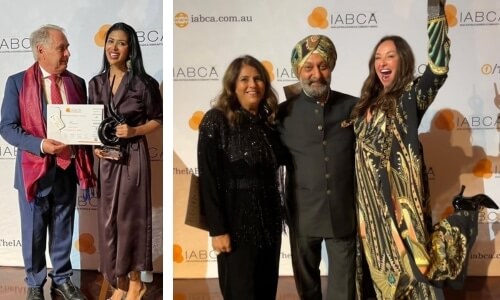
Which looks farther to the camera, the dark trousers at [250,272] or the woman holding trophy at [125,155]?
the woman holding trophy at [125,155]

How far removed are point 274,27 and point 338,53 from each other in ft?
0.86

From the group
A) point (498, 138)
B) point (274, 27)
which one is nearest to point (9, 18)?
point (274, 27)

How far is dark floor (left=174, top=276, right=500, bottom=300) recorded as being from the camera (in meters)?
1.94

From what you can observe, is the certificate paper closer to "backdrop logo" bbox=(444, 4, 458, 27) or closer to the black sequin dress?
the black sequin dress

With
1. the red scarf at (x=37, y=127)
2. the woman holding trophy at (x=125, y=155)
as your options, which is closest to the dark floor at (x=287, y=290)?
the woman holding trophy at (x=125, y=155)

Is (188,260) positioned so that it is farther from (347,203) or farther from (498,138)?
(498,138)

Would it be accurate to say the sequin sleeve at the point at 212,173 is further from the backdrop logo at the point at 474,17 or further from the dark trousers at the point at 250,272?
the backdrop logo at the point at 474,17

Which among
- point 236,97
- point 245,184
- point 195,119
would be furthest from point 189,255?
point 236,97

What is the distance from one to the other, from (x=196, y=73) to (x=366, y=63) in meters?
0.64

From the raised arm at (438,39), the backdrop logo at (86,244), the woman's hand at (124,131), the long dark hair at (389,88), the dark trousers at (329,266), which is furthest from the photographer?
the backdrop logo at (86,244)

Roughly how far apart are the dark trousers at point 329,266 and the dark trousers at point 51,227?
87 cm

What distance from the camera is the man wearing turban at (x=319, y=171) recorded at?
6.07ft

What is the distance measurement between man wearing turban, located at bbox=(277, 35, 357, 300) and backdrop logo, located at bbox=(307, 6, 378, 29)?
7 cm

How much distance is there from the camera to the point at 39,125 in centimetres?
200
